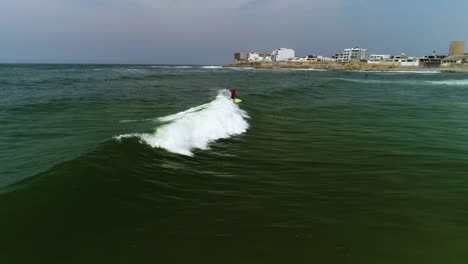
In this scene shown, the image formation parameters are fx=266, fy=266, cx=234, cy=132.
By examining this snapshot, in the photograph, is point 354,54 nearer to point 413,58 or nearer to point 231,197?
point 413,58

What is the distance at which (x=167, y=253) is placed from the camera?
4.05 metres

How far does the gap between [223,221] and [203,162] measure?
3.44 meters

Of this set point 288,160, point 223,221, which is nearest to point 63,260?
point 223,221

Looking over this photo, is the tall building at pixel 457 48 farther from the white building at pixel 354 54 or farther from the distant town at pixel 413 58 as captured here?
the white building at pixel 354 54

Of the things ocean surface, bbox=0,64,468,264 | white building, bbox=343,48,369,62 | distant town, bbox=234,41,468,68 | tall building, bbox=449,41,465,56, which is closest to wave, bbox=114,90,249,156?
ocean surface, bbox=0,64,468,264

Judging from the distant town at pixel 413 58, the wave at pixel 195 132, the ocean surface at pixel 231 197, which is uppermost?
the distant town at pixel 413 58

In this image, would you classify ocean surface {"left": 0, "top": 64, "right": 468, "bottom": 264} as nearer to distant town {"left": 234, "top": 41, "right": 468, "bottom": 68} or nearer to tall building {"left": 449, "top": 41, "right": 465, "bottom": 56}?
distant town {"left": 234, "top": 41, "right": 468, "bottom": 68}

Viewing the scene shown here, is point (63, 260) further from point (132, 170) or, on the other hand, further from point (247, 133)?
point (247, 133)

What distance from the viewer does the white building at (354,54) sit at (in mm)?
176312

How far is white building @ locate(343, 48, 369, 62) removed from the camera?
17631 centimetres

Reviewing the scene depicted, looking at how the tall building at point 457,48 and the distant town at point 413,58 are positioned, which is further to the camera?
the tall building at point 457,48

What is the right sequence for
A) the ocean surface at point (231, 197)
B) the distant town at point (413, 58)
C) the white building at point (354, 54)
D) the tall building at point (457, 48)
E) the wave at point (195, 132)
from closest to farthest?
the ocean surface at point (231, 197) < the wave at point (195, 132) < the distant town at point (413, 58) < the tall building at point (457, 48) < the white building at point (354, 54)

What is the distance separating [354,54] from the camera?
17738 cm

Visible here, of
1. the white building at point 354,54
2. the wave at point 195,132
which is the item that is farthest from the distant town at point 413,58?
the wave at point 195,132
